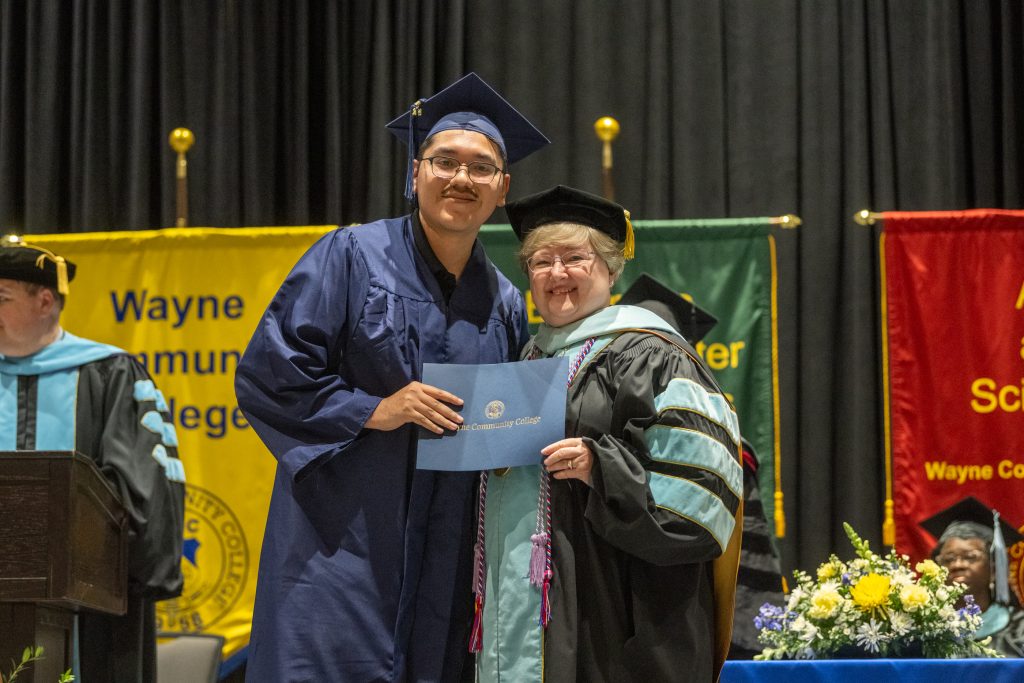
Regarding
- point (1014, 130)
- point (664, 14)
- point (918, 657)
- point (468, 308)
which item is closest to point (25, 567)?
point (468, 308)

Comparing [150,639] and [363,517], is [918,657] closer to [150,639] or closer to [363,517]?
[363,517]

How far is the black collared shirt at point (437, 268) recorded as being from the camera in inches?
123

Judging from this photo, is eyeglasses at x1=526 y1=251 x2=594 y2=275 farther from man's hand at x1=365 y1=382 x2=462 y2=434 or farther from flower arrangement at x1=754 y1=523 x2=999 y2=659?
flower arrangement at x1=754 y1=523 x2=999 y2=659

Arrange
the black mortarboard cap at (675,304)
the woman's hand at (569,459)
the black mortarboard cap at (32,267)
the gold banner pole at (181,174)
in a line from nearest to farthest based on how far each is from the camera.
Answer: the woman's hand at (569,459) < the black mortarboard cap at (32,267) < the black mortarboard cap at (675,304) < the gold banner pole at (181,174)

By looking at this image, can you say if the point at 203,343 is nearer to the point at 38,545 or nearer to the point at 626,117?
the point at 38,545

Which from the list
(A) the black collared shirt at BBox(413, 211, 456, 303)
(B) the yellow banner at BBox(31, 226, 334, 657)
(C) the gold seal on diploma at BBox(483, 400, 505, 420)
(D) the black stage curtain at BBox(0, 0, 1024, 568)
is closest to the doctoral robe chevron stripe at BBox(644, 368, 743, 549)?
(C) the gold seal on diploma at BBox(483, 400, 505, 420)

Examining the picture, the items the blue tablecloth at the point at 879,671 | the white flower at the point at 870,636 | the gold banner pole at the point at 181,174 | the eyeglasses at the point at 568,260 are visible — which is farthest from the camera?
the gold banner pole at the point at 181,174

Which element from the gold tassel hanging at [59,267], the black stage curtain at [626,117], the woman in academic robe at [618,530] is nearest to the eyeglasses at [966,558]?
the black stage curtain at [626,117]

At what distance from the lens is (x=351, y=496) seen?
9.49 feet

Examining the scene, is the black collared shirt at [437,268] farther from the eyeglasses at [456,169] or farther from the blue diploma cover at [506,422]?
the blue diploma cover at [506,422]

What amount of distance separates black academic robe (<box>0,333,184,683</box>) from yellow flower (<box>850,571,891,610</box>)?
7.92ft

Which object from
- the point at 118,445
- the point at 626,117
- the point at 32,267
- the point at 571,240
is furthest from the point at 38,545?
the point at 626,117

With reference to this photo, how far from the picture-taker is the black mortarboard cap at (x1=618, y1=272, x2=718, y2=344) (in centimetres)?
541

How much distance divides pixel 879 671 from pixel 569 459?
1199 mm
